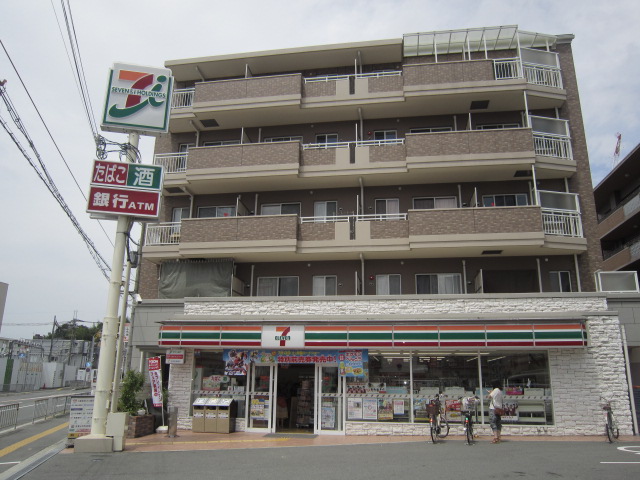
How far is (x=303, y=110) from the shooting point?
21688 millimetres

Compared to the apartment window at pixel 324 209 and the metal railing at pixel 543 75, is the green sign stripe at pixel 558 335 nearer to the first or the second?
the apartment window at pixel 324 209

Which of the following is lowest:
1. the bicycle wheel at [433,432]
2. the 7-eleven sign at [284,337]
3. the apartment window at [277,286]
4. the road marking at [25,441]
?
the road marking at [25,441]

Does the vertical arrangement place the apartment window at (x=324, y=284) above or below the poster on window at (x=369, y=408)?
above

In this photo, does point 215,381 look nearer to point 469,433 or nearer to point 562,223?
point 469,433

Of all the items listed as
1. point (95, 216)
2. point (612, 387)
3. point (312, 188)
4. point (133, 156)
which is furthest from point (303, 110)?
point (612, 387)

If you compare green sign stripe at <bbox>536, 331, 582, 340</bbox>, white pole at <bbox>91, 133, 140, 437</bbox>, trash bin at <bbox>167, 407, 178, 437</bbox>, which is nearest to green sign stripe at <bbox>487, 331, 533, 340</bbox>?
green sign stripe at <bbox>536, 331, 582, 340</bbox>

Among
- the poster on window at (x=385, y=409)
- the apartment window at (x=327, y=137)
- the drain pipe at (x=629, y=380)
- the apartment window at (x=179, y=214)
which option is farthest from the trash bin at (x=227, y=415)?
the drain pipe at (x=629, y=380)

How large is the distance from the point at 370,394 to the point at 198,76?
1665 centimetres

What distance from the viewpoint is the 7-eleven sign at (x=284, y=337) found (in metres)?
16.5

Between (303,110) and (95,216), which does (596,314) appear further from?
(95,216)

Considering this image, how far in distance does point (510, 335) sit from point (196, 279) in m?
11.9

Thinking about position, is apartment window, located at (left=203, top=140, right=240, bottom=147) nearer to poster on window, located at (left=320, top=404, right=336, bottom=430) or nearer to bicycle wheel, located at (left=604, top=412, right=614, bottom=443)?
poster on window, located at (left=320, top=404, right=336, bottom=430)

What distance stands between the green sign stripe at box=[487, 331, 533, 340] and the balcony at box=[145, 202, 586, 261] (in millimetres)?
3757

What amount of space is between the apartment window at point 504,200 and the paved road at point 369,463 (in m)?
9.52
